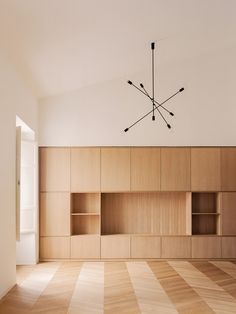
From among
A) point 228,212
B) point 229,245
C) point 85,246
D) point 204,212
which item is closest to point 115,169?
point 85,246

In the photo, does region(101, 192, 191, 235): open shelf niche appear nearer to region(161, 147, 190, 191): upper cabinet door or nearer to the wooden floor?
region(161, 147, 190, 191): upper cabinet door

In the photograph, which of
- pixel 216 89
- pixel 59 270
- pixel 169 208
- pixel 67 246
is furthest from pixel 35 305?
pixel 216 89

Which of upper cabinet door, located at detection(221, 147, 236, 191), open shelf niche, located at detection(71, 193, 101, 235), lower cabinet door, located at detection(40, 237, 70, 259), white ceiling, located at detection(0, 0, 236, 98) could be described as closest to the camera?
white ceiling, located at detection(0, 0, 236, 98)

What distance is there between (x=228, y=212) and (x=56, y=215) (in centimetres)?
319

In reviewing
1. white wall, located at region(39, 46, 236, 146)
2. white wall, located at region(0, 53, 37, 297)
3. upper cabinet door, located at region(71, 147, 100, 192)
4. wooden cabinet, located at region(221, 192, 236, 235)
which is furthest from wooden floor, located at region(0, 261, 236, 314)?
white wall, located at region(39, 46, 236, 146)

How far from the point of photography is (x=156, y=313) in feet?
A: 16.0

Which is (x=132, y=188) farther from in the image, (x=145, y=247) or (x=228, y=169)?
(x=228, y=169)

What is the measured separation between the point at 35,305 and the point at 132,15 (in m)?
3.62

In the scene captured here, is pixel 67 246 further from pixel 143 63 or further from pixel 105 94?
pixel 143 63

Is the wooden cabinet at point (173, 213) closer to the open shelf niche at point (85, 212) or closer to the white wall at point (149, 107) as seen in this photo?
the white wall at point (149, 107)

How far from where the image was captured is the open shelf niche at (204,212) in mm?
8820

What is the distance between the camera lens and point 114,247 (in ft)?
27.8

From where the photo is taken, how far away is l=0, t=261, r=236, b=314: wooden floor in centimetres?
513

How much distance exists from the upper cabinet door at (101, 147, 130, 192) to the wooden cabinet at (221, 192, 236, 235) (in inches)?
71.4
